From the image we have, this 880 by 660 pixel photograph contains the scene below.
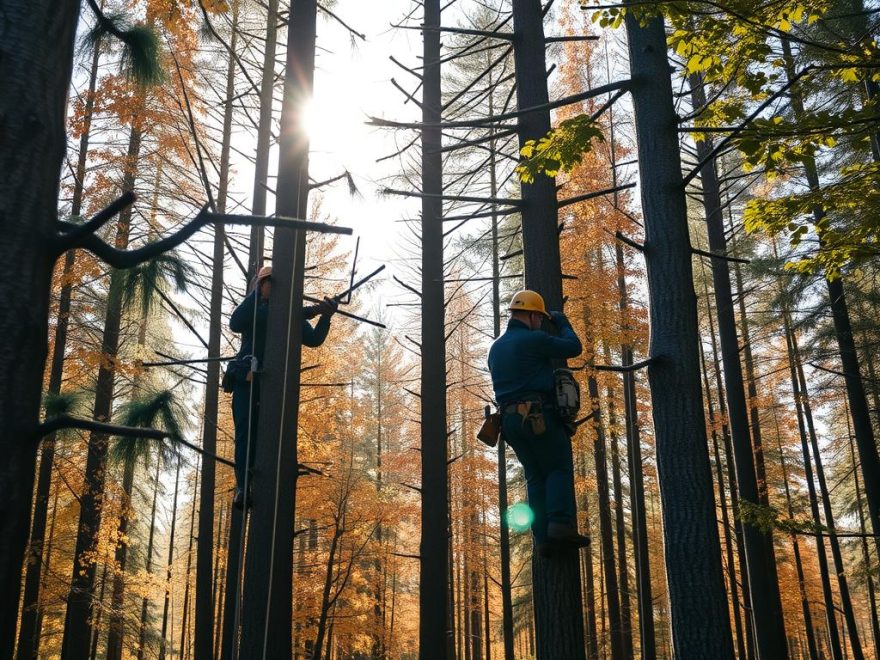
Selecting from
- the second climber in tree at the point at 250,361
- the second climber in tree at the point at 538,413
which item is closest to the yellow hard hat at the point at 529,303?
the second climber in tree at the point at 538,413

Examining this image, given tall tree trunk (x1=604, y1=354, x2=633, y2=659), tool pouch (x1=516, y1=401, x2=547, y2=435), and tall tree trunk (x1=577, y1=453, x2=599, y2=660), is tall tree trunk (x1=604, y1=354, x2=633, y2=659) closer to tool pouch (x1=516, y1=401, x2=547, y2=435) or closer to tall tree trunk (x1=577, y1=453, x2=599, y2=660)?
tall tree trunk (x1=577, y1=453, x2=599, y2=660)

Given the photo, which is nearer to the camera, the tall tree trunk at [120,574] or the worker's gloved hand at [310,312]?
the worker's gloved hand at [310,312]

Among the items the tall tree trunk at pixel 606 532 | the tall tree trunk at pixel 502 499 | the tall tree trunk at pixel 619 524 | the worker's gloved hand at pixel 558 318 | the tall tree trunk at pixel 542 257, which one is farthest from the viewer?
the tall tree trunk at pixel 502 499

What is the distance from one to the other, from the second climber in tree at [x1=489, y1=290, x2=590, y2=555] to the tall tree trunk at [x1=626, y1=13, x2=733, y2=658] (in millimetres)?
688

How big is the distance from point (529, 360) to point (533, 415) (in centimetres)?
41

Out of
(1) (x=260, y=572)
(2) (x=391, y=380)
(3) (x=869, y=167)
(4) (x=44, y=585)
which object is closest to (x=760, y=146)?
(3) (x=869, y=167)

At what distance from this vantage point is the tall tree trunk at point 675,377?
14.5ft

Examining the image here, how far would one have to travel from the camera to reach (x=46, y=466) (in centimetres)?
1071

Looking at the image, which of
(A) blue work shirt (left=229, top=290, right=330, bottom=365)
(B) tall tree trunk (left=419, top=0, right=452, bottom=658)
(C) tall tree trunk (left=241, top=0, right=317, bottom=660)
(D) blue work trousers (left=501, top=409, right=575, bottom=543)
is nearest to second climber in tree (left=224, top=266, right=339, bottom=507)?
(A) blue work shirt (left=229, top=290, right=330, bottom=365)

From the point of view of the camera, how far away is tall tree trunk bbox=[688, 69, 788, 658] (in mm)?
12234

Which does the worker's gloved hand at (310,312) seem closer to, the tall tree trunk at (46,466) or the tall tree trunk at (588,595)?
the tall tree trunk at (46,466)

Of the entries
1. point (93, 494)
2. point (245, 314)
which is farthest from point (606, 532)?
point (245, 314)

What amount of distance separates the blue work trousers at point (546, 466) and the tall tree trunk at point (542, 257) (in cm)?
33

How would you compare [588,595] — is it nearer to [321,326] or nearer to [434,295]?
[434,295]
